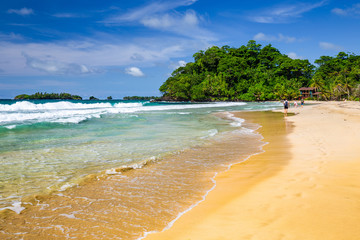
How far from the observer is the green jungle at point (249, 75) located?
96.1m

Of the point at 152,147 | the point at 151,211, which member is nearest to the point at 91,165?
the point at 152,147

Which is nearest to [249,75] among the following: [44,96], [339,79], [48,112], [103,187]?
[339,79]

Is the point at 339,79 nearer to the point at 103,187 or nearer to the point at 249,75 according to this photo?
the point at 249,75

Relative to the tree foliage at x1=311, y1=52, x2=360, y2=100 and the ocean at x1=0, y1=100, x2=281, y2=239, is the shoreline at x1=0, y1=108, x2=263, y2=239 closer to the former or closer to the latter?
the ocean at x1=0, y1=100, x2=281, y2=239

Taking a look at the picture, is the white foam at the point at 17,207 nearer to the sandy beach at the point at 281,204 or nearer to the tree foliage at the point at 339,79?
the sandy beach at the point at 281,204

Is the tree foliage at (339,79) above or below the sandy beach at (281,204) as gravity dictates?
above

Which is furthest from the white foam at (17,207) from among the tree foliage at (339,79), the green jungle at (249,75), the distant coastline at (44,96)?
the distant coastline at (44,96)

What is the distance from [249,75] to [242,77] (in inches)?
138

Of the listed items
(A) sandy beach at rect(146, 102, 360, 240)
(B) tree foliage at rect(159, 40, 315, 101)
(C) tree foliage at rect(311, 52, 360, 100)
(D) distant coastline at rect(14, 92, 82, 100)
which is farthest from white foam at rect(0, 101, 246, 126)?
(D) distant coastline at rect(14, 92, 82, 100)

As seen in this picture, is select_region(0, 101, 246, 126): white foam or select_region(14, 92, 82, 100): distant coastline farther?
select_region(14, 92, 82, 100): distant coastline

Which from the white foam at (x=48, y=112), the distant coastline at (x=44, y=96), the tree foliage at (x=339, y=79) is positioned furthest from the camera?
the distant coastline at (x=44, y=96)

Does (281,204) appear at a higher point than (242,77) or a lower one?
lower

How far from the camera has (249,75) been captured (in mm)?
107875

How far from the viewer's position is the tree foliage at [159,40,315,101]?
317ft
